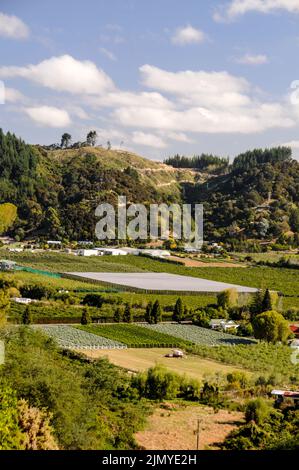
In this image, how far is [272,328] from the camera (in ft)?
127

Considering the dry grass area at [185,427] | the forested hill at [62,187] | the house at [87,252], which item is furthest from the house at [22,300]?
the forested hill at [62,187]

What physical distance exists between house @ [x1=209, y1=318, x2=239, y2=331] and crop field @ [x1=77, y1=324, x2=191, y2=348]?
470cm

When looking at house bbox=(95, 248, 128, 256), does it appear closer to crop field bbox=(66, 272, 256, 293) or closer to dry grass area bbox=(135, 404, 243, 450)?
crop field bbox=(66, 272, 256, 293)

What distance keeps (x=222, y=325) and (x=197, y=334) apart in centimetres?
310

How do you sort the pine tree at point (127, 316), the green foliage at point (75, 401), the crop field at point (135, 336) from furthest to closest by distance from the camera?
the pine tree at point (127, 316)
the crop field at point (135, 336)
the green foliage at point (75, 401)

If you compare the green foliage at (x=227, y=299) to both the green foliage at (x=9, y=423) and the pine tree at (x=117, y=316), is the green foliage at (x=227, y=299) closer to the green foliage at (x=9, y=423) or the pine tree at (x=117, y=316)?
the pine tree at (x=117, y=316)

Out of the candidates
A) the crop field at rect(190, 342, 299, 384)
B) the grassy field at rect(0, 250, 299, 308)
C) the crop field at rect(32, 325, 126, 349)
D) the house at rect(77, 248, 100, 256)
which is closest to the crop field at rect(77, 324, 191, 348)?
the crop field at rect(32, 325, 126, 349)

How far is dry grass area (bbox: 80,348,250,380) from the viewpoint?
1236 inches

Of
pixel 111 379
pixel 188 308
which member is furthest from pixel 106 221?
pixel 111 379

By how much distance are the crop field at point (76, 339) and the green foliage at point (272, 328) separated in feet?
28.7

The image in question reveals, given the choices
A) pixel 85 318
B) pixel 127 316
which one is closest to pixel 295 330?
pixel 127 316

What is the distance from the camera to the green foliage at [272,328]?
127 feet

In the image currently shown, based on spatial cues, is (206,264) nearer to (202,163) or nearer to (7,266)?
(7,266)
